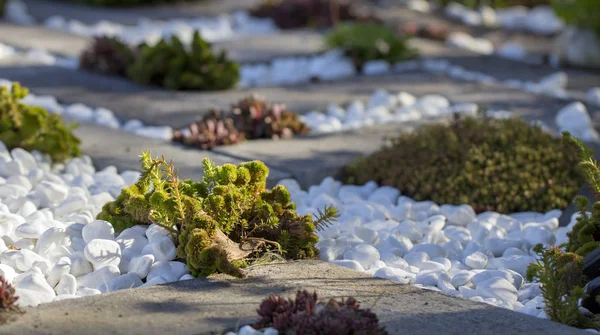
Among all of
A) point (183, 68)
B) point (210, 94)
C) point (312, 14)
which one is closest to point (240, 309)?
point (210, 94)

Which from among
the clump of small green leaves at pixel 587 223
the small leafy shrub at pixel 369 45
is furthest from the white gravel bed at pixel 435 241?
the small leafy shrub at pixel 369 45

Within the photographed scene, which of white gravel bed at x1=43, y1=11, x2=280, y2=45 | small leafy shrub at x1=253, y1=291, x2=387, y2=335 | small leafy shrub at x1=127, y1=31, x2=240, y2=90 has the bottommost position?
small leafy shrub at x1=253, y1=291, x2=387, y2=335

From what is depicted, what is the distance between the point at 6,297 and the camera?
2.87 meters

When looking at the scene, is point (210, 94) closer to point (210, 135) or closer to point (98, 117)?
point (98, 117)

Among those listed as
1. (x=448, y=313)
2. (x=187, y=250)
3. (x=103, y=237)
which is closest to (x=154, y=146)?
(x=103, y=237)

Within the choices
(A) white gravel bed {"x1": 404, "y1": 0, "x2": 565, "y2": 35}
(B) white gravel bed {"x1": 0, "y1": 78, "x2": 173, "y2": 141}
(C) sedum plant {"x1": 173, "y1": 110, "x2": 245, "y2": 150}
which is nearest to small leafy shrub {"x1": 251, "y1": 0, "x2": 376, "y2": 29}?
(A) white gravel bed {"x1": 404, "y1": 0, "x2": 565, "y2": 35}

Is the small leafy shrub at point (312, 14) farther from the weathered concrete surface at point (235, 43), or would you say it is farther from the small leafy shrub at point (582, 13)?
the small leafy shrub at point (582, 13)

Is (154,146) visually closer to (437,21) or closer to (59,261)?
(59,261)

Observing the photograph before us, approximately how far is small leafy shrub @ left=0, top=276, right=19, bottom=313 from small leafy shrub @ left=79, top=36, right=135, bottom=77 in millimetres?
4913

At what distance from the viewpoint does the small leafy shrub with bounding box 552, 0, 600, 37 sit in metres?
10.1

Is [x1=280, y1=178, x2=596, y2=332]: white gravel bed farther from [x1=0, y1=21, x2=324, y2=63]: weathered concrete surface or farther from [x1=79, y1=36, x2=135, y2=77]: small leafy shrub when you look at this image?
[x1=0, y1=21, x2=324, y2=63]: weathered concrete surface

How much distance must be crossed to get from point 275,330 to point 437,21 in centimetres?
1015

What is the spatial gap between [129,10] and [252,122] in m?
7.67

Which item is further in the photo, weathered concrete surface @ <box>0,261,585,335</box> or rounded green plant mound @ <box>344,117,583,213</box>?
rounded green plant mound @ <box>344,117,583,213</box>
